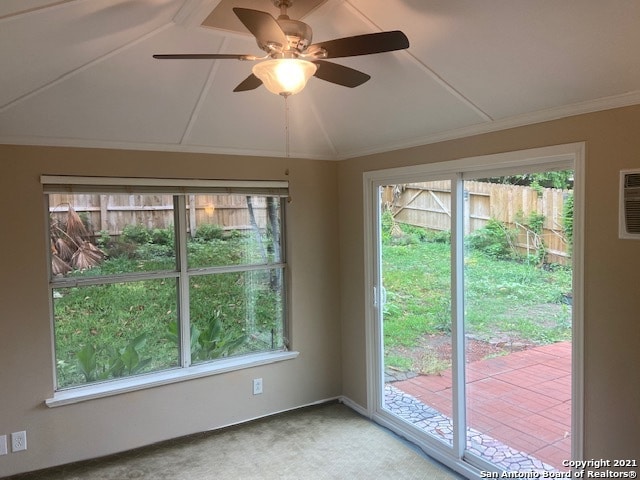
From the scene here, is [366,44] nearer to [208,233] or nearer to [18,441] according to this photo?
[208,233]

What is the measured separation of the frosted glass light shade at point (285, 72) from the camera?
1633mm

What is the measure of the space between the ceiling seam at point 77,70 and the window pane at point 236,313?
161cm

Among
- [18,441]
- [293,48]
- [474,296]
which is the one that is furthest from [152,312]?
[293,48]

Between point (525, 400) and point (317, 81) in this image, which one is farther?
point (317, 81)

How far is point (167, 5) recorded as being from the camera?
6.95 feet

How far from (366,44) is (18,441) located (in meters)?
3.17

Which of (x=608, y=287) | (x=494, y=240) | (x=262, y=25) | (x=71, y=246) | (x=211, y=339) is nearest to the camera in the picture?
(x=262, y=25)

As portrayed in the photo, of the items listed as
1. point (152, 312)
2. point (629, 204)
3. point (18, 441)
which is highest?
point (629, 204)

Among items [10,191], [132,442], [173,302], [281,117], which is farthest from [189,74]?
[132,442]

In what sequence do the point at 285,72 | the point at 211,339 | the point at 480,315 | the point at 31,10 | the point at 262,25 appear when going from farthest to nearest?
the point at 211,339, the point at 480,315, the point at 31,10, the point at 285,72, the point at 262,25

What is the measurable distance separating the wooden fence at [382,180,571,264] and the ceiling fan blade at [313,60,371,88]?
126 cm

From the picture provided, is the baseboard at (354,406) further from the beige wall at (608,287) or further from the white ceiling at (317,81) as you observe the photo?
the white ceiling at (317,81)

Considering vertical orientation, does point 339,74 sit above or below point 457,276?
above

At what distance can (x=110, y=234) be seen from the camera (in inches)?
132
